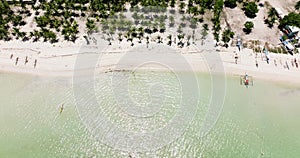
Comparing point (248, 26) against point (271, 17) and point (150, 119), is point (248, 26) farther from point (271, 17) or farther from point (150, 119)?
point (150, 119)

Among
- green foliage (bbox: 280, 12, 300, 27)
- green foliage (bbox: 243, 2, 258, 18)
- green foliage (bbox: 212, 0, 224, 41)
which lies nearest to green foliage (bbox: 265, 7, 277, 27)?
green foliage (bbox: 280, 12, 300, 27)

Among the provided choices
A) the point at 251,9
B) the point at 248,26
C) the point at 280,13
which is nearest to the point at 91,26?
the point at 248,26

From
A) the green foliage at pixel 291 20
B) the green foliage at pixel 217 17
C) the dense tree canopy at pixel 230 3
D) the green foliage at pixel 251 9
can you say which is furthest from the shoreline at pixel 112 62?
the dense tree canopy at pixel 230 3

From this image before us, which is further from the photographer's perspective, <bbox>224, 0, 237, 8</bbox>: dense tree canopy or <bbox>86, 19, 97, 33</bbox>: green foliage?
<bbox>224, 0, 237, 8</bbox>: dense tree canopy

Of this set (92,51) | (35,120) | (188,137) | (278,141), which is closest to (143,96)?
(188,137)

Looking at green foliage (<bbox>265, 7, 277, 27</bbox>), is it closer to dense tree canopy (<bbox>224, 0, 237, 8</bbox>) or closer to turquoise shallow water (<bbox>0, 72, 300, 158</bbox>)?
dense tree canopy (<bbox>224, 0, 237, 8</bbox>)
